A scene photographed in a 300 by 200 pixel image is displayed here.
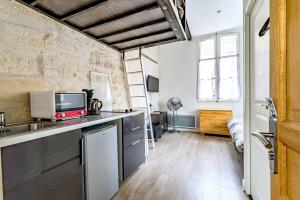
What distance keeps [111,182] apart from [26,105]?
46.1 inches

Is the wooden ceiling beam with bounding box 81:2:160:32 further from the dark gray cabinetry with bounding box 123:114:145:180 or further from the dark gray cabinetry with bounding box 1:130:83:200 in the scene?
the dark gray cabinetry with bounding box 1:130:83:200

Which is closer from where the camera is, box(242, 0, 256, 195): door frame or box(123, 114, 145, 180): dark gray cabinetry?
box(242, 0, 256, 195): door frame

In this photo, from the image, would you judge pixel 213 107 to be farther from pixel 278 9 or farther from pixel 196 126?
pixel 278 9

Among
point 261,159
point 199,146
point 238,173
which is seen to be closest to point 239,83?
point 199,146

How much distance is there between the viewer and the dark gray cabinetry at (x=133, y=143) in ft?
6.59

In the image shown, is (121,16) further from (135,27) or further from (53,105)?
(53,105)

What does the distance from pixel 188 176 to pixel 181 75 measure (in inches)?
140

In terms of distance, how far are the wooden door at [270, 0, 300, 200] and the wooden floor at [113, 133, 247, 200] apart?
1387mm

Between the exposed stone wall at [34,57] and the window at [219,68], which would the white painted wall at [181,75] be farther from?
the exposed stone wall at [34,57]

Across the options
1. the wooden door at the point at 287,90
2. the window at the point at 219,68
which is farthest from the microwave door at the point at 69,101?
the window at the point at 219,68

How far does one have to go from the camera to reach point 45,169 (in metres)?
1.00

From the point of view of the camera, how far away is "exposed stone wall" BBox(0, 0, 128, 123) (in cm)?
134

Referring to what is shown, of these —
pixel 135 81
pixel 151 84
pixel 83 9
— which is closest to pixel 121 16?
pixel 83 9

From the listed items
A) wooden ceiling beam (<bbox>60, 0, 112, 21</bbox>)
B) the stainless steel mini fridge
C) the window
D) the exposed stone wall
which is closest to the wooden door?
the stainless steel mini fridge
